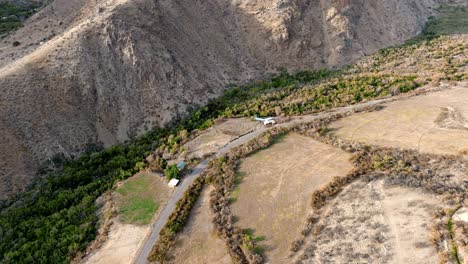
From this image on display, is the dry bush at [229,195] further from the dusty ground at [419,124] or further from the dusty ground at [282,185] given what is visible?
the dusty ground at [419,124]

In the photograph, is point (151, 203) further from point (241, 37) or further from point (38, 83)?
point (241, 37)

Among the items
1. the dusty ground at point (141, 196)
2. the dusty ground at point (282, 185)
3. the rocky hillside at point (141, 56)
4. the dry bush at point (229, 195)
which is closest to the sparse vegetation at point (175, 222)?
the dry bush at point (229, 195)

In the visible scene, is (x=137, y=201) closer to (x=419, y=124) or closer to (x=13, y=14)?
(x=419, y=124)

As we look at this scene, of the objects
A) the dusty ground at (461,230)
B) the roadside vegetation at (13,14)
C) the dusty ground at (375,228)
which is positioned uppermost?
the roadside vegetation at (13,14)

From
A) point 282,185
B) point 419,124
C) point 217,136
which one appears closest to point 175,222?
point 282,185

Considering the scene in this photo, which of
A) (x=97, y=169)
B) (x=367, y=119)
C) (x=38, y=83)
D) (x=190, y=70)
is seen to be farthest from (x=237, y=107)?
(x=38, y=83)

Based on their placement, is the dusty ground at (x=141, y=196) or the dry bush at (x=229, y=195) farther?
the dusty ground at (x=141, y=196)

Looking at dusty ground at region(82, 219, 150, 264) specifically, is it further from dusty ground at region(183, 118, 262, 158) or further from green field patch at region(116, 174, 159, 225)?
dusty ground at region(183, 118, 262, 158)

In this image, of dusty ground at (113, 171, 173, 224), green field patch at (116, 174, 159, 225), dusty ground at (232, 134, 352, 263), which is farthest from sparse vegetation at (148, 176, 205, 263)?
dusty ground at (232, 134, 352, 263)
